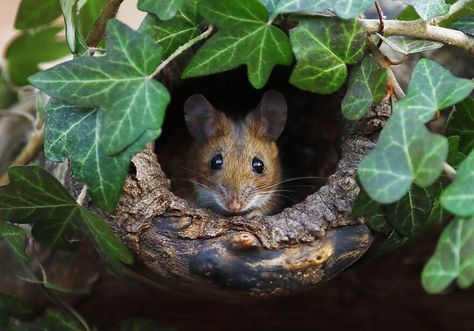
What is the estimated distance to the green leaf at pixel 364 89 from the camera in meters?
1.75

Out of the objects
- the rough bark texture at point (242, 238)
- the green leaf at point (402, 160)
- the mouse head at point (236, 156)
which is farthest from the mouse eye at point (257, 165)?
the green leaf at point (402, 160)

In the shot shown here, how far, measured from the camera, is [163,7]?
1.70 m

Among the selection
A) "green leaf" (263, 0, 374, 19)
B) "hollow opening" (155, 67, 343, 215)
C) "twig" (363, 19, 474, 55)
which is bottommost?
"hollow opening" (155, 67, 343, 215)

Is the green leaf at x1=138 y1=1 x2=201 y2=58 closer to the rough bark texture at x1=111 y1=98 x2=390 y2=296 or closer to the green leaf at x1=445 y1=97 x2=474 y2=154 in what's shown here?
the rough bark texture at x1=111 y1=98 x2=390 y2=296

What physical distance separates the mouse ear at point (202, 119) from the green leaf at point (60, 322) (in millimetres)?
833

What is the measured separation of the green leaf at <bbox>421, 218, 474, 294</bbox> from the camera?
1.39 m

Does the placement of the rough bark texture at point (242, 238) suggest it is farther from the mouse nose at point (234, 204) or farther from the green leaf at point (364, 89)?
the mouse nose at point (234, 204)

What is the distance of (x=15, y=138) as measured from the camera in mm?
2699

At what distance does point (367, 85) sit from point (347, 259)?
44cm

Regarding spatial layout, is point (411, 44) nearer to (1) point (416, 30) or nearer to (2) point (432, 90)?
(1) point (416, 30)

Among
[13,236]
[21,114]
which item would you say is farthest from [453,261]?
[21,114]

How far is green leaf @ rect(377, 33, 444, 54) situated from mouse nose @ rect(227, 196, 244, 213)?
33.2 inches

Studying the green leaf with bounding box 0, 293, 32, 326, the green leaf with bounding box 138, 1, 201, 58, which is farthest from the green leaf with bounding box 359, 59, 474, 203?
the green leaf with bounding box 0, 293, 32, 326

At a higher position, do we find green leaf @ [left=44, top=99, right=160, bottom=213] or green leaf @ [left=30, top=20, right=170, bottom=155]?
green leaf @ [left=30, top=20, right=170, bottom=155]
